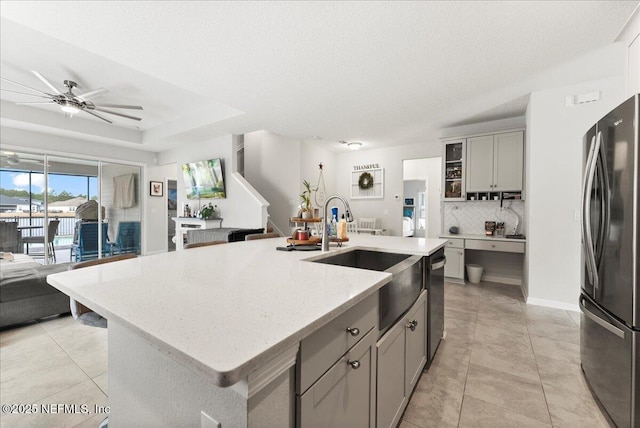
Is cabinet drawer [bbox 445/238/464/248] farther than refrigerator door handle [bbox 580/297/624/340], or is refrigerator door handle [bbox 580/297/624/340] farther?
cabinet drawer [bbox 445/238/464/248]

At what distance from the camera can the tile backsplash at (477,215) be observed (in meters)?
4.50

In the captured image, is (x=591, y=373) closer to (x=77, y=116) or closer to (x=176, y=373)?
(x=176, y=373)

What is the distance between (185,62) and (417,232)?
23.7 feet

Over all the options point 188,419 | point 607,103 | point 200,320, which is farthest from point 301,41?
point 607,103

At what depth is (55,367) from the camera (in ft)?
6.70

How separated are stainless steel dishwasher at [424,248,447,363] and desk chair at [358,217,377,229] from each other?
13.9 ft

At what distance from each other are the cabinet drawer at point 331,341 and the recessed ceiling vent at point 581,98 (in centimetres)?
376

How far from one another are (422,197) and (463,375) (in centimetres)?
674

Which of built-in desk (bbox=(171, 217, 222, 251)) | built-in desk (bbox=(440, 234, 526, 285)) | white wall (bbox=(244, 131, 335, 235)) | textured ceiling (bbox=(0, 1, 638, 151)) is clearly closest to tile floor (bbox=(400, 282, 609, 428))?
built-in desk (bbox=(440, 234, 526, 285))

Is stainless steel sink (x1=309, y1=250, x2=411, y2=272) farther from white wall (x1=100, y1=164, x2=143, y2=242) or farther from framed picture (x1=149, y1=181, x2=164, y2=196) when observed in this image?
framed picture (x1=149, y1=181, x2=164, y2=196)

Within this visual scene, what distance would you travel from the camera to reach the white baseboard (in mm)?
3193

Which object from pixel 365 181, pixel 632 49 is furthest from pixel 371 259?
pixel 365 181

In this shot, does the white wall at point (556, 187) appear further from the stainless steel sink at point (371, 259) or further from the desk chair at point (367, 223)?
the desk chair at point (367, 223)

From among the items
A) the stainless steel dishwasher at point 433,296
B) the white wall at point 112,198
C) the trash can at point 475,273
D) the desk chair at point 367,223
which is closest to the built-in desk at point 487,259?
the trash can at point 475,273
